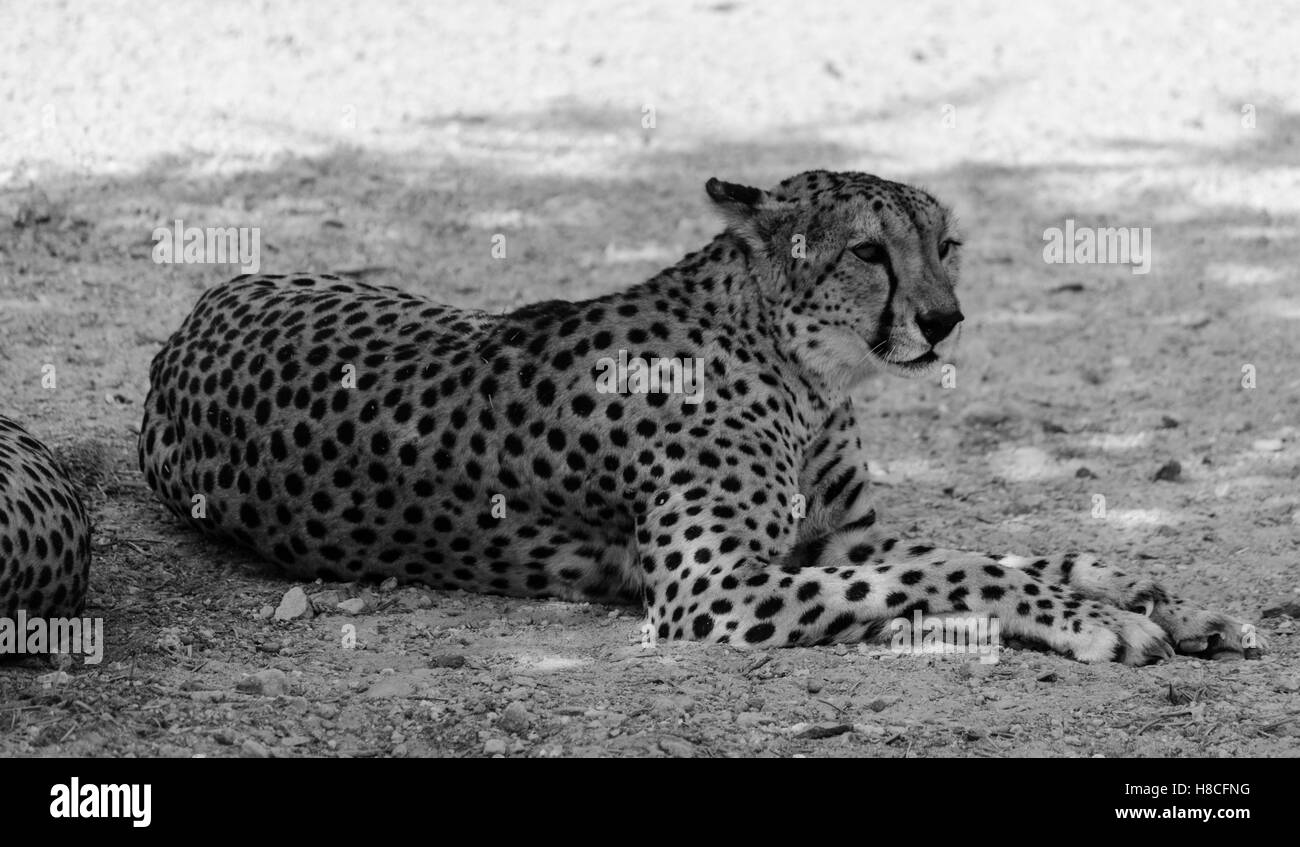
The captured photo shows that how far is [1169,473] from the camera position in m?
7.61

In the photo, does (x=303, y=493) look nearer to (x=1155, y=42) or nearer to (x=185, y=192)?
(x=185, y=192)

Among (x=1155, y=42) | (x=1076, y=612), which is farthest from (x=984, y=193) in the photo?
(x=1076, y=612)

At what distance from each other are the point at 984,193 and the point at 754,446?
16.5 feet

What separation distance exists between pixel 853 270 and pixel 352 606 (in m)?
2.08

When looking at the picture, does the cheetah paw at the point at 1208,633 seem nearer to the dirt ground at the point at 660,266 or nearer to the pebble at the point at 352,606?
the dirt ground at the point at 660,266

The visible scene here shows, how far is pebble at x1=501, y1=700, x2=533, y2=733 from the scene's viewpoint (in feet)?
16.1

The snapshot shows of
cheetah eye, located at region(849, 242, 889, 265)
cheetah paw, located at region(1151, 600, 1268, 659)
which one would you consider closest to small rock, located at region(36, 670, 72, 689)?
cheetah eye, located at region(849, 242, 889, 265)

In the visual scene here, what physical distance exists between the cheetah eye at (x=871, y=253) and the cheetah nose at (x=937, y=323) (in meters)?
0.26

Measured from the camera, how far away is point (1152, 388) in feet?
28.2

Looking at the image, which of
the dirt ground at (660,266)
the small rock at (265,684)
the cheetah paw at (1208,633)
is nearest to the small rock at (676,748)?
the dirt ground at (660,266)

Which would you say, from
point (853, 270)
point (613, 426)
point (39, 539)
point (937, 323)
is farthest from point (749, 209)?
point (39, 539)

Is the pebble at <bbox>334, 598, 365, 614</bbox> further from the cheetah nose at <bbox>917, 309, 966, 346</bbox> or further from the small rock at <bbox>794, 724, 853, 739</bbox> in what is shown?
the cheetah nose at <bbox>917, 309, 966, 346</bbox>

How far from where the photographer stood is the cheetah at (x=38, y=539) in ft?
17.4

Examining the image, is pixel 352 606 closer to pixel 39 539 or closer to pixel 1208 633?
pixel 39 539
